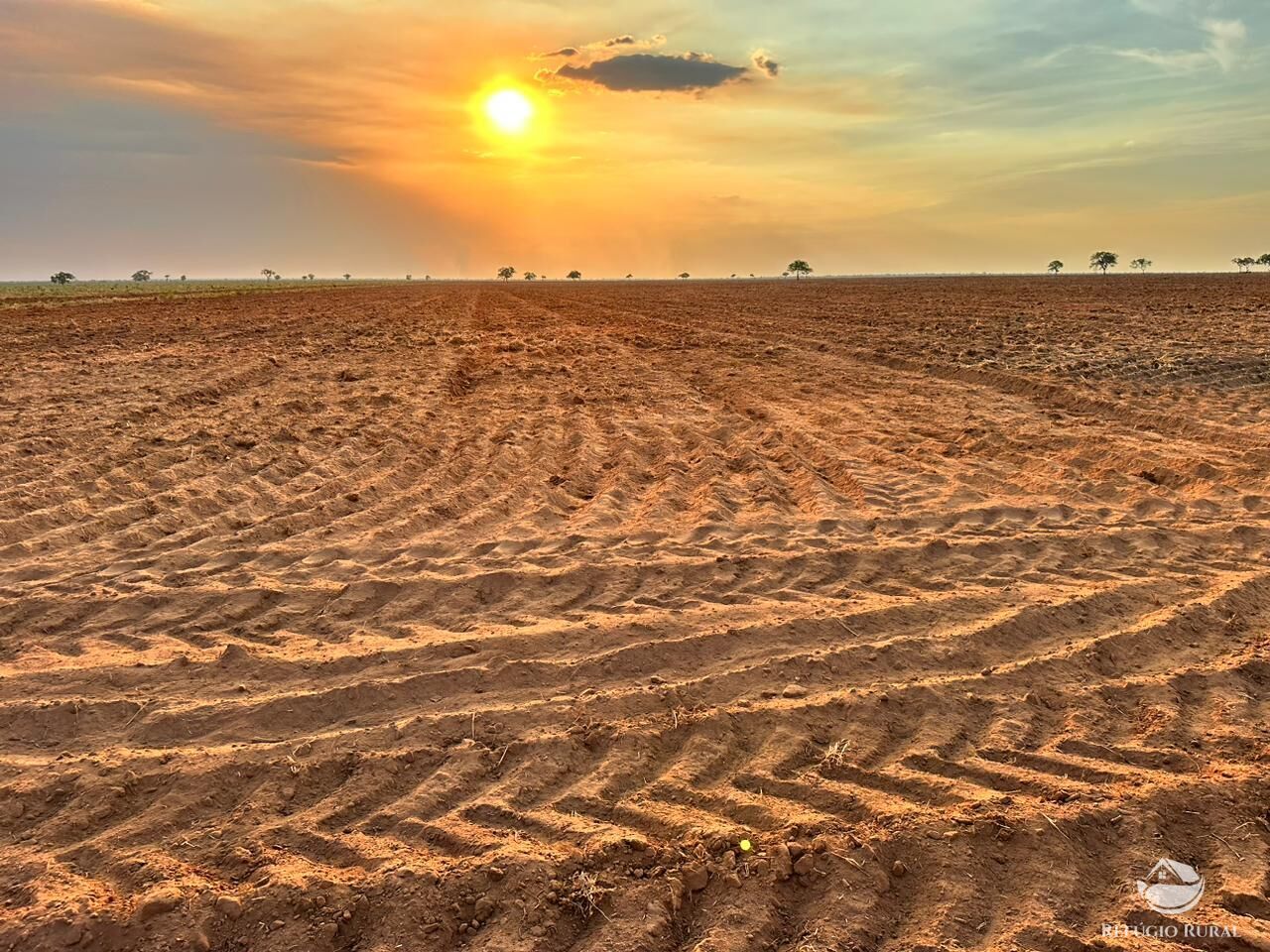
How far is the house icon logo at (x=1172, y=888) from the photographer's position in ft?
7.44

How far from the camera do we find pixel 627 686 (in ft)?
11.1

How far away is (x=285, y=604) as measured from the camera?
4.17 meters

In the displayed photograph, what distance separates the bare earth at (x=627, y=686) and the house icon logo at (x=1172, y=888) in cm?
4

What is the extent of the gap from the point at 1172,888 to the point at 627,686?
2.04m

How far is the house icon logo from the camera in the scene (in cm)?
227

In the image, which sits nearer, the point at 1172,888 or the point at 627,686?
the point at 1172,888

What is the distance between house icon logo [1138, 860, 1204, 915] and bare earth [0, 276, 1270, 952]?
0.04m

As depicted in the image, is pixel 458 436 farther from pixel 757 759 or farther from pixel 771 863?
pixel 771 863

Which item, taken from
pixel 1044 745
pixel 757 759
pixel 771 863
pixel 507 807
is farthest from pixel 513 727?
pixel 1044 745

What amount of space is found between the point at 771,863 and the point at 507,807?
94 cm
